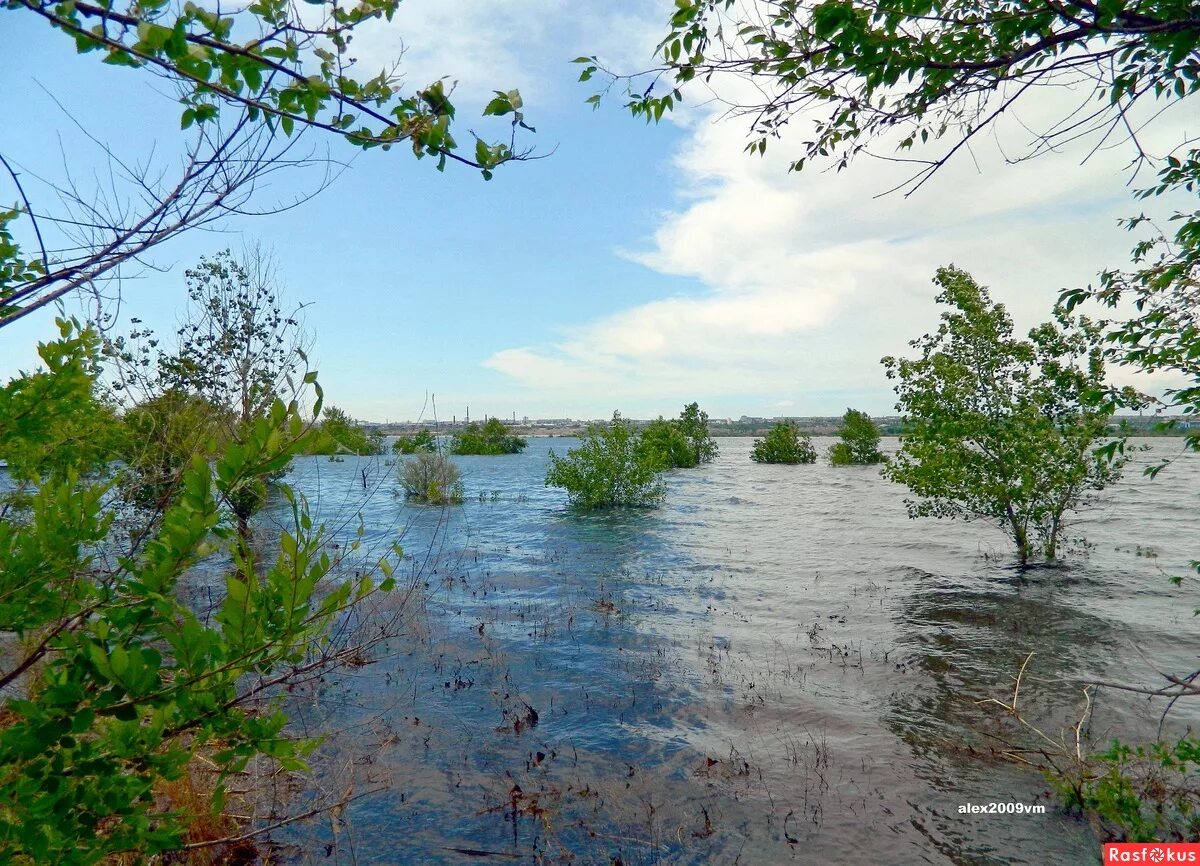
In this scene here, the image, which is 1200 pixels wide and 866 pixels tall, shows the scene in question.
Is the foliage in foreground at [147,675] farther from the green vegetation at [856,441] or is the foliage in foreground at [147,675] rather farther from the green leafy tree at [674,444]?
the green vegetation at [856,441]

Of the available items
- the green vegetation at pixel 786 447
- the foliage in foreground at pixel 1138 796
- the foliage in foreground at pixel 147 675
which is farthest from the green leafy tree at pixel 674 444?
the foliage in foreground at pixel 147 675

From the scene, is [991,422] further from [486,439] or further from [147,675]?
[486,439]

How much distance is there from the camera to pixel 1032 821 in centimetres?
580

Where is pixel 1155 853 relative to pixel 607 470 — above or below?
below

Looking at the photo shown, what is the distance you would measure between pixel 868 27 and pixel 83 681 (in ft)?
13.5

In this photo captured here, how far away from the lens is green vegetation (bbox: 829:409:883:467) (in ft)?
201

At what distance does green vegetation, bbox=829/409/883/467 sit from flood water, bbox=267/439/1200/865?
43.1 m

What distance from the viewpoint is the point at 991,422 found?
14.8m

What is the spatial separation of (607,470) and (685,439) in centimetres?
3425

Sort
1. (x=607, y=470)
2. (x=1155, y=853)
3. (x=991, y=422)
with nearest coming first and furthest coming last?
(x=1155, y=853), (x=991, y=422), (x=607, y=470)

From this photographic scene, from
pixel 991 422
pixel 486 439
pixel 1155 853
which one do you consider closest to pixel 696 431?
pixel 486 439

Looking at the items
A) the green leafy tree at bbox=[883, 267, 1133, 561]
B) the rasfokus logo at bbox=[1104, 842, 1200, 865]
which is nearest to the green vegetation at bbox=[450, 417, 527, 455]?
the green leafy tree at bbox=[883, 267, 1133, 561]

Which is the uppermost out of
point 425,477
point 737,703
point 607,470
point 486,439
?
point 486,439

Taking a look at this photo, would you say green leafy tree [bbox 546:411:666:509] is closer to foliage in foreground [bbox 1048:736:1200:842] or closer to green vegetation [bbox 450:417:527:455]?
foliage in foreground [bbox 1048:736:1200:842]
